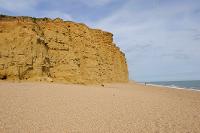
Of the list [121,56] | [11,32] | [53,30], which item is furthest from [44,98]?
[121,56]

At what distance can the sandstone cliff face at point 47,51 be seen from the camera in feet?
66.8

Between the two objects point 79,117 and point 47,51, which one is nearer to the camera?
point 79,117

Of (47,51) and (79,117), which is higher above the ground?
(47,51)

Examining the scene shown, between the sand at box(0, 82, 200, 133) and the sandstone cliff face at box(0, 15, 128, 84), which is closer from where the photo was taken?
the sand at box(0, 82, 200, 133)

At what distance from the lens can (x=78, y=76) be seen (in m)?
24.0

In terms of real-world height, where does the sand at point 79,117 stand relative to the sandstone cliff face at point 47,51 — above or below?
below

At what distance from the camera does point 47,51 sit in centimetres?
2327

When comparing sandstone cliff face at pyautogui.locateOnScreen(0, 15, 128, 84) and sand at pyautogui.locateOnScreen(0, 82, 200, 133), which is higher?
sandstone cliff face at pyautogui.locateOnScreen(0, 15, 128, 84)

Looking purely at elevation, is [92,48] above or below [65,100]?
above

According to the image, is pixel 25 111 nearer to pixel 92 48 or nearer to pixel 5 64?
pixel 5 64

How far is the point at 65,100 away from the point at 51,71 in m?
10.6

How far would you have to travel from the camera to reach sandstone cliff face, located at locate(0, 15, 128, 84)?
20.4 metres

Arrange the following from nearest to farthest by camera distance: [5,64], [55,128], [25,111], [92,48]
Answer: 1. [55,128]
2. [25,111]
3. [5,64]
4. [92,48]

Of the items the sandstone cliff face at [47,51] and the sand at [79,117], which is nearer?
the sand at [79,117]
